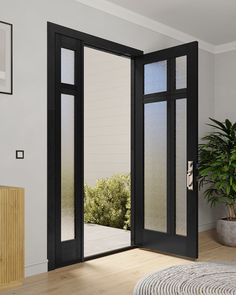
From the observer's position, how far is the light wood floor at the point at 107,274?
3.10 metres

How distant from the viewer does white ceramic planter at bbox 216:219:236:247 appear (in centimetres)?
471

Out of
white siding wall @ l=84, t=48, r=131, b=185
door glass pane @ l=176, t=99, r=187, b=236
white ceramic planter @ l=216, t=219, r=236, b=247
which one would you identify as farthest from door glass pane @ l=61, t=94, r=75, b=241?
white siding wall @ l=84, t=48, r=131, b=185

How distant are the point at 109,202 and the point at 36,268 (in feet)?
9.56

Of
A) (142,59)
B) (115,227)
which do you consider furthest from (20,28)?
(115,227)

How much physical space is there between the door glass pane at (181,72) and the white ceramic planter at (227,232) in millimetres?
1868

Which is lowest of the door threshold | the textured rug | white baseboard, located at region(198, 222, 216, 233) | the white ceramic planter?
the door threshold

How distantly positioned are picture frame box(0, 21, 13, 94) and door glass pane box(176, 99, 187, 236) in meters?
1.83

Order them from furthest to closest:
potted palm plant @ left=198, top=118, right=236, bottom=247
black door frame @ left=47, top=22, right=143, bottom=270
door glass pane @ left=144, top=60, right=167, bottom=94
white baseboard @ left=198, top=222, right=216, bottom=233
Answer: white baseboard @ left=198, top=222, right=216, bottom=233 → potted palm plant @ left=198, top=118, right=236, bottom=247 → door glass pane @ left=144, top=60, right=167, bottom=94 → black door frame @ left=47, top=22, right=143, bottom=270

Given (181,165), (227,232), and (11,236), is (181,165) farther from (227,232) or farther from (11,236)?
(11,236)

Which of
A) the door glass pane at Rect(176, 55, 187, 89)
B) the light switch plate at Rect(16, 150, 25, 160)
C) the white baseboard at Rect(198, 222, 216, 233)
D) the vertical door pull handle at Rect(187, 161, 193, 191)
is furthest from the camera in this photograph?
the white baseboard at Rect(198, 222, 216, 233)

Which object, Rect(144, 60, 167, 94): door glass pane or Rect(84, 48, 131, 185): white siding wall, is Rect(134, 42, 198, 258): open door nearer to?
Rect(144, 60, 167, 94): door glass pane

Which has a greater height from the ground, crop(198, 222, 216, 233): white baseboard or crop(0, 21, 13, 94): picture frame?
crop(0, 21, 13, 94): picture frame

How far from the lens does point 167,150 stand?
4.34 meters

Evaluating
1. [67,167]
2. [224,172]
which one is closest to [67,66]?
[67,167]
